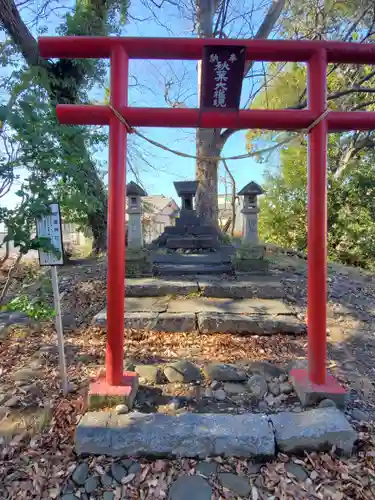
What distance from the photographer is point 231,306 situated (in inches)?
156

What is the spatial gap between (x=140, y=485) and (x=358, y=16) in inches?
396

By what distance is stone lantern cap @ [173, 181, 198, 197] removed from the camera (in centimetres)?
715

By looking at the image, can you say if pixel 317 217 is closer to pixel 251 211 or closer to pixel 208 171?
pixel 251 211

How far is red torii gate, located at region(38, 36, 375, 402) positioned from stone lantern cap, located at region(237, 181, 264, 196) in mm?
2776

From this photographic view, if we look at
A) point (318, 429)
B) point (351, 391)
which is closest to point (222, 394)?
point (318, 429)

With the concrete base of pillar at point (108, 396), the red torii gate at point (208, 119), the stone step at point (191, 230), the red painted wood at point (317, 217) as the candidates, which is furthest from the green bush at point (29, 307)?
the stone step at point (191, 230)

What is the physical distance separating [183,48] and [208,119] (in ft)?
1.79

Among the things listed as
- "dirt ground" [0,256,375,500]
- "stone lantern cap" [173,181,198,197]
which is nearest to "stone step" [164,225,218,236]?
"stone lantern cap" [173,181,198,197]

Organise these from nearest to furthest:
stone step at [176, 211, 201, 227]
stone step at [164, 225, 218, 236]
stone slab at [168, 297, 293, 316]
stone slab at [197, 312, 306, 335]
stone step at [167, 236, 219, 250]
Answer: stone slab at [197, 312, 306, 335] → stone slab at [168, 297, 293, 316] → stone step at [167, 236, 219, 250] → stone step at [164, 225, 218, 236] → stone step at [176, 211, 201, 227]

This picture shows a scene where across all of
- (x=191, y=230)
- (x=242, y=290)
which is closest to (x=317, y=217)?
(x=242, y=290)

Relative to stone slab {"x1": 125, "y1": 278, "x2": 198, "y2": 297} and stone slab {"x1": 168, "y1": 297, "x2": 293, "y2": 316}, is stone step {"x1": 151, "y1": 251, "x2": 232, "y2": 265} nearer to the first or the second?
stone slab {"x1": 125, "y1": 278, "x2": 198, "y2": 297}

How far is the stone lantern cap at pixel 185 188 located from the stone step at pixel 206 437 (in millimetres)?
5775

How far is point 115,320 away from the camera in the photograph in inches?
90.1

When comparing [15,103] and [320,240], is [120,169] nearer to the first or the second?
[15,103]
